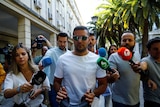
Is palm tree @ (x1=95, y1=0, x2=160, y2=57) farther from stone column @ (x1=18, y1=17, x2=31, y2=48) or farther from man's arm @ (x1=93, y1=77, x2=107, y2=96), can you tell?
man's arm @ (x1=93, y1=77, x2=107, y2=96)

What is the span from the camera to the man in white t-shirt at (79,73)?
8.04 feet

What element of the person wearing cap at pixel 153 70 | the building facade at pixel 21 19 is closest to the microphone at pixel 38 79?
the person wearing cap at pixel 153 70

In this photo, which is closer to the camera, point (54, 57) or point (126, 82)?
point (126, 82)

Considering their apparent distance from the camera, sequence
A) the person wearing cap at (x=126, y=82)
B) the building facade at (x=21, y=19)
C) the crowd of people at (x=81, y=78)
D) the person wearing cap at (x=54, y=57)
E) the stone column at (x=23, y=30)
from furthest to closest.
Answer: the stone column at (x=23, y=30) < the building facade at (x=21, y=19) < the person wearing cap at (x=54, y=57) < the person wearing cap at (x=126, y=82) < the crowd of people at (x=81, y=78)

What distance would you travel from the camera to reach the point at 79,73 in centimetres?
Result: 245

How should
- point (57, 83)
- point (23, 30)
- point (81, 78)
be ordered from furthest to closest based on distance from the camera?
1. point (23, 30)
2. point (57, 83)
3. point (81, 78)

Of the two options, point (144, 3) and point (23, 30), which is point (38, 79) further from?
point (144, 3)

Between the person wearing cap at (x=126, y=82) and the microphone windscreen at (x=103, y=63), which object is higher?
the microphone windscreen at (x=103, y=63)

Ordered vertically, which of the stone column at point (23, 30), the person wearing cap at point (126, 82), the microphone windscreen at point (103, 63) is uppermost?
the stone column at point (23, 30)

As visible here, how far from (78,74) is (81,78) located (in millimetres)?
52

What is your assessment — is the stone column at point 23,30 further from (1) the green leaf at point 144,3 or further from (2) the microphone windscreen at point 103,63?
(2) the microphone windscreen at point 103,63

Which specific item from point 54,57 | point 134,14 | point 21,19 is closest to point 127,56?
point 54,57

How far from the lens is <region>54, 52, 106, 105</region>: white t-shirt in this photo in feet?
8.04

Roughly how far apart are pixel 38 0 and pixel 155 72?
11.7 meters
